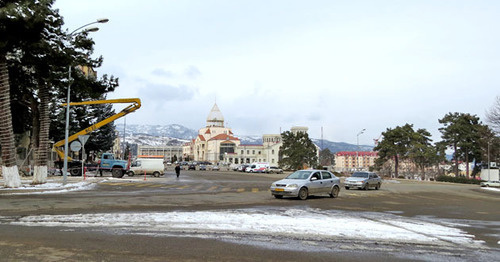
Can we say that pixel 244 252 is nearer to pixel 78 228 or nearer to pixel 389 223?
pixel 78 228

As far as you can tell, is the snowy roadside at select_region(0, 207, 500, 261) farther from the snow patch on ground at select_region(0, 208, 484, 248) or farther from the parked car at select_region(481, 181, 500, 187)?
the parked car at select_region(481, 181, 500, 187)

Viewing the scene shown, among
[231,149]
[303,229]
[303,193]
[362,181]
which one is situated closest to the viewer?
[303,229]

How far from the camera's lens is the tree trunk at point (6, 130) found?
21016mm

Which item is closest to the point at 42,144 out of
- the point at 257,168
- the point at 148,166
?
the point at 148,166

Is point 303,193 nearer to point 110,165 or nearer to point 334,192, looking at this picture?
point 334,192

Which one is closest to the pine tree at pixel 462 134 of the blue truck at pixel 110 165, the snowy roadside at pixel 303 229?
the blue truck at pixel 110 165

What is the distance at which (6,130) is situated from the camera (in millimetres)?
21234

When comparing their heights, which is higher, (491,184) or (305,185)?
(305,185)

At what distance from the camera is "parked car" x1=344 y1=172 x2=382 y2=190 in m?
31.0

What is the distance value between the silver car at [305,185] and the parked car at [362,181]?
934 cm

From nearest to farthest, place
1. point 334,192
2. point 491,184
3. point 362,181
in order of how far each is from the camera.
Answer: point 334,192
point 362,181
point 491,184

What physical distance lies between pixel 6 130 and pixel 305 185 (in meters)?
15.9

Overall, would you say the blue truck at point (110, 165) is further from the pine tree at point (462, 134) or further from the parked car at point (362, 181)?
the pine tree at point (462, 134)

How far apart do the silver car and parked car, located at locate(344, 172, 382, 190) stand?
9.34 meters
